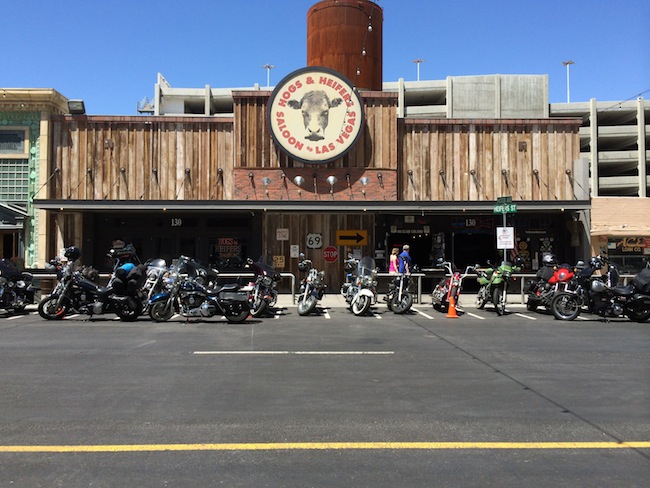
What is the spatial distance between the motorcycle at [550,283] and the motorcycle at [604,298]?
0.24 metres

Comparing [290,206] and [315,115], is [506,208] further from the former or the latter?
[315,115]

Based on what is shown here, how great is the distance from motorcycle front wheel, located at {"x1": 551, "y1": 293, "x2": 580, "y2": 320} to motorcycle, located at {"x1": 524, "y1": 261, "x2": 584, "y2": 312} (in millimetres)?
A: 198

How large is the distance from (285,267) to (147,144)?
693 cm

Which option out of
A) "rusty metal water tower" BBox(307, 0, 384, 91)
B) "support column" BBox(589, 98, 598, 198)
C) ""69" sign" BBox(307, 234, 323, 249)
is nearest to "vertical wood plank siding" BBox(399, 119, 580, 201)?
""69" sign" BBox(307, 234, 323, 249)

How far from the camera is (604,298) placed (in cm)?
1399

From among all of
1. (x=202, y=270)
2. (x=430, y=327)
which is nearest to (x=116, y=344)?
(x=202, y=270)

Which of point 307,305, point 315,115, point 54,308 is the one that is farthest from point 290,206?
point 54,308

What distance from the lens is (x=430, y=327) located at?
41.0 feet

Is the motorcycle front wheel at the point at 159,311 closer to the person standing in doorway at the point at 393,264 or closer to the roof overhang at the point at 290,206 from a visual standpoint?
the roof overhang at the point at 290,206

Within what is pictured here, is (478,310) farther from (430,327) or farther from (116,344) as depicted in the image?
(116,344)

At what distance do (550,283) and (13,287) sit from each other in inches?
545

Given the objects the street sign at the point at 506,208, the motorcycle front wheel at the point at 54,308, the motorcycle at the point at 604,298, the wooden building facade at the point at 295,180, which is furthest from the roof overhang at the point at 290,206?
the motorcycle front wheel at the point at 54,308

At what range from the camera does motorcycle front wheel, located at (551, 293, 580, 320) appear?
A: 13.9 m

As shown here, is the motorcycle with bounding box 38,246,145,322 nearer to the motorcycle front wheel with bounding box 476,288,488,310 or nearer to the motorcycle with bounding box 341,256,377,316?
the motorcycle with bounding box 341,256,377,316
